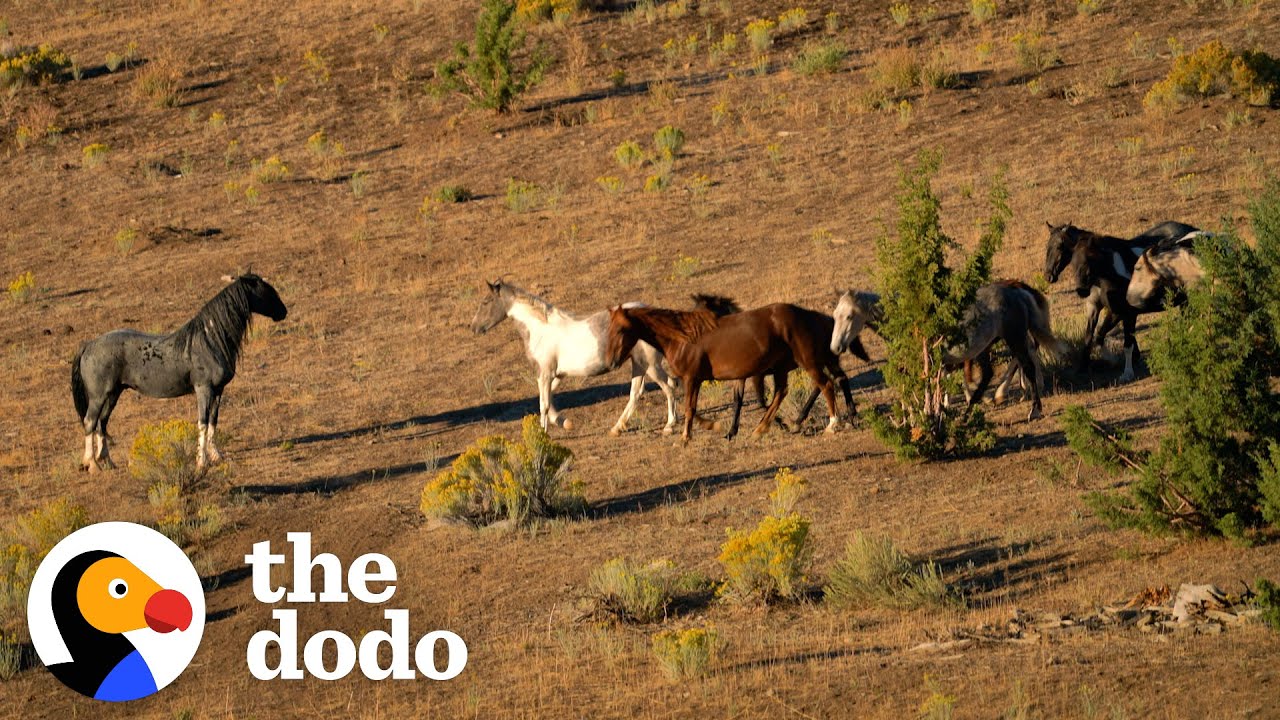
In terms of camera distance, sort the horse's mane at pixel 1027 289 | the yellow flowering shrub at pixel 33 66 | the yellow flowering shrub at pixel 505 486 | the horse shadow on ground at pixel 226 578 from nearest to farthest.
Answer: the horse shadow on ground at pixel 226 578
the yellow flowering shrub at pixel 505 486
the horse's mane at pixel 1027 289
the yellow flowering shrub at pixel 33 66

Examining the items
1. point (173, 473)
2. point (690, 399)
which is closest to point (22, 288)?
point (173, 473)

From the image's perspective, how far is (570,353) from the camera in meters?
18.0

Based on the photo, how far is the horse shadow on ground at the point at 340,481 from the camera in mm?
16500

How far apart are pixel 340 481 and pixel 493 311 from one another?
3.45m

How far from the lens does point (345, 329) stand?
24.4m

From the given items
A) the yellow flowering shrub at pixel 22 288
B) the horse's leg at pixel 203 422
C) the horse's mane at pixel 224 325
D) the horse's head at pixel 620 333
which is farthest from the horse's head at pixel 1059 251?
the yellow flowering shrub at pixel 22 288

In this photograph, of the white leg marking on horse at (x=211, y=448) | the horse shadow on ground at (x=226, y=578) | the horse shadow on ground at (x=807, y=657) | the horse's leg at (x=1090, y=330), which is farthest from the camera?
the horse's leg at (x=1090, y=330)

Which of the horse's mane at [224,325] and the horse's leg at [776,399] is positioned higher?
the horse's mane at [224,325]

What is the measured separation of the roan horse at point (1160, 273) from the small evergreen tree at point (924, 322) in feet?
11.4

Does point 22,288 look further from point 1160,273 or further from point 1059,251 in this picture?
point 1160,273

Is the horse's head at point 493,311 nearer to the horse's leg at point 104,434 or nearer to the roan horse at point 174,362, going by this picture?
the roan horse at point 174,362

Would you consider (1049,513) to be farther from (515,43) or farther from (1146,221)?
(515,43)

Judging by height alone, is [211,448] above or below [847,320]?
below

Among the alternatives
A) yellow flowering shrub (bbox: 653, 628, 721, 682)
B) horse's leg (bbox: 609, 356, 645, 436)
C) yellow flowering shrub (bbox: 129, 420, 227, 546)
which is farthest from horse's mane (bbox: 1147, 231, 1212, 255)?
yellow flowering shrub (bbox: 129, 420, 227, 546)
